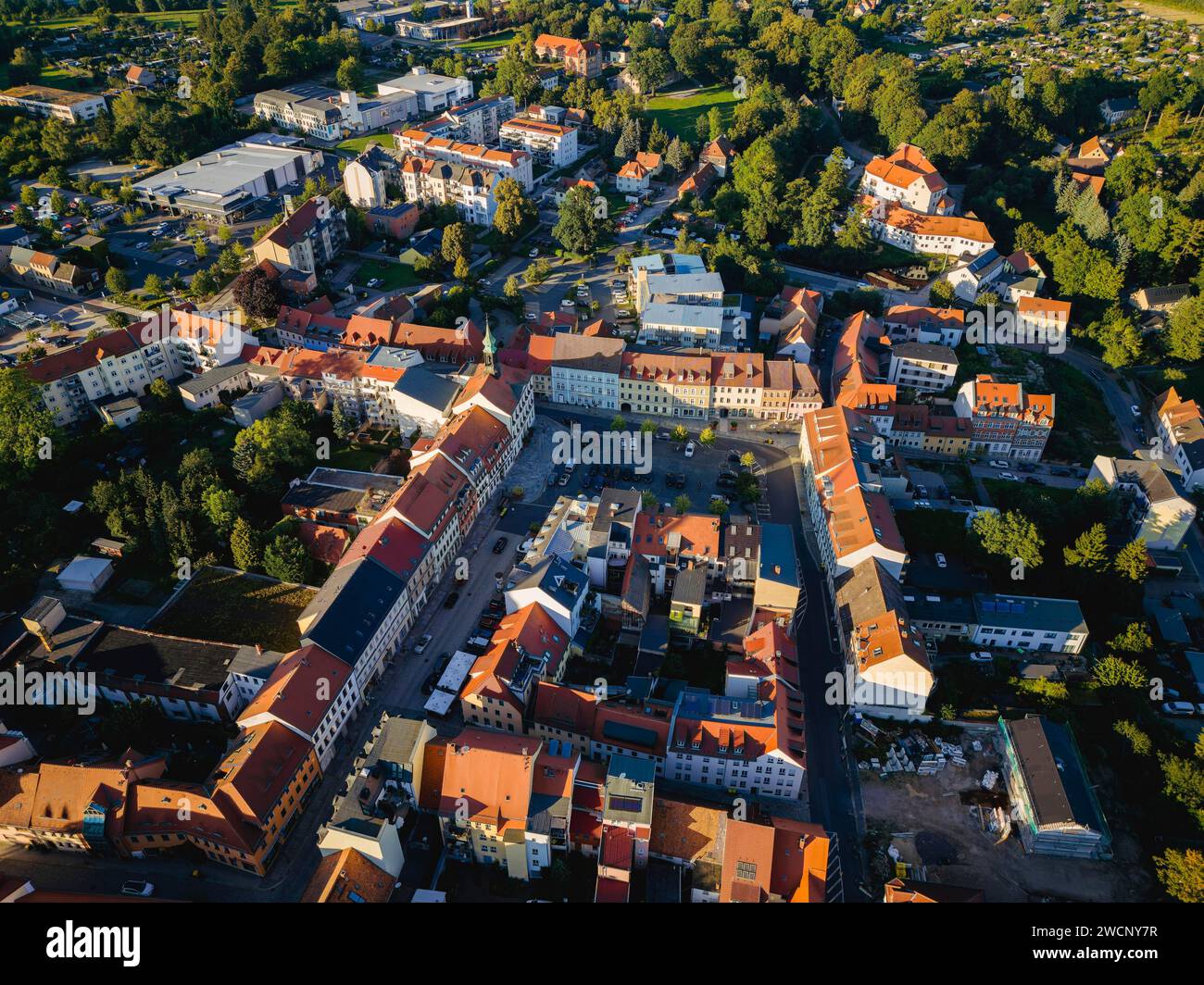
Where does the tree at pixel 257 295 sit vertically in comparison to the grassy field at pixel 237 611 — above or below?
above

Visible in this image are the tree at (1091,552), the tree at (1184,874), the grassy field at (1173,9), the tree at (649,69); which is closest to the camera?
the tree at (1184,874)

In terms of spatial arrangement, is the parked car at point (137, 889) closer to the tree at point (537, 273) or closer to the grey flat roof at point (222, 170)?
the tree at point (537, 273)

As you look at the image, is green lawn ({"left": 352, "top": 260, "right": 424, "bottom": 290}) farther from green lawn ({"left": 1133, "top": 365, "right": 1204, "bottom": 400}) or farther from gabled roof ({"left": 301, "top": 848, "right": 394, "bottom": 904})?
green lawn ({"left": 1133, "top": 365, "right": 1204, "bottom": 400})

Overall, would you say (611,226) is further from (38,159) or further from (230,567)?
(38,159)

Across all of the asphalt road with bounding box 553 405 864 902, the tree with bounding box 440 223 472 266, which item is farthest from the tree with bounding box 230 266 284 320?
the asphalt road with bounding box 553 405 864 902

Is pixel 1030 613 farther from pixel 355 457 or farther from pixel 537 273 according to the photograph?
pixel 537 273

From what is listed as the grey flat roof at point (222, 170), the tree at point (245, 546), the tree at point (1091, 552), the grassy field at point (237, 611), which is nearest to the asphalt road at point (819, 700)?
the tree at point (1091, 552)
